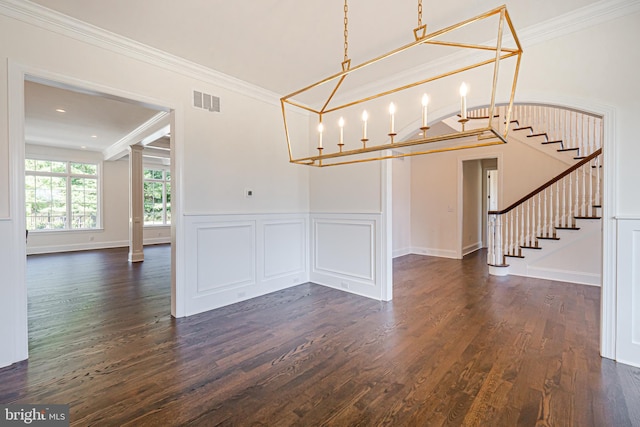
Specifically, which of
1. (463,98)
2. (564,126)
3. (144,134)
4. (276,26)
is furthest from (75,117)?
(564,126)

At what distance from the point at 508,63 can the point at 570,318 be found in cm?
277

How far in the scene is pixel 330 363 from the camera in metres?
2.29

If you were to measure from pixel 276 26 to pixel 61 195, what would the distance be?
905cm

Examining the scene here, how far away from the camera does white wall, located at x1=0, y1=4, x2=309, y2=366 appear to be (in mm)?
2270

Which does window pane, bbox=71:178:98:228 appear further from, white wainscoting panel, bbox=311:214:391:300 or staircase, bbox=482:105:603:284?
staircase, bbox=482:105:603:284

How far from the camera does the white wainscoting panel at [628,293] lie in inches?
87.6

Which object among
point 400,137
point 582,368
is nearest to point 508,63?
point 400,137

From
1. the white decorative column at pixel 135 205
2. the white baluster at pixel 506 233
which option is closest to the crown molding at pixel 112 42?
the white decorative column at pixel 135 205

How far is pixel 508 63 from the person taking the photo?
275 centimetres

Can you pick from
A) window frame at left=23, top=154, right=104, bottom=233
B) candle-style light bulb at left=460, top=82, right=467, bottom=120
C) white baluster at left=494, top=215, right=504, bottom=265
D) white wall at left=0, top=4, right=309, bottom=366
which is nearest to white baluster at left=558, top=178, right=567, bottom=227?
white baluster at left=494, top=215, right=504, bottom=265

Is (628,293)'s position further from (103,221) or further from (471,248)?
(103,221)

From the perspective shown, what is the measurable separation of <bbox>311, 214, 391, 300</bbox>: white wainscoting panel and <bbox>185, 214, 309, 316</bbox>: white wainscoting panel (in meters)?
0.25

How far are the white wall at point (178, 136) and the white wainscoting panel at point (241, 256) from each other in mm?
43

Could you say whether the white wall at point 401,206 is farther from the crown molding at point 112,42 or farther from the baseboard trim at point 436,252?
the crown molding at point 112,42
